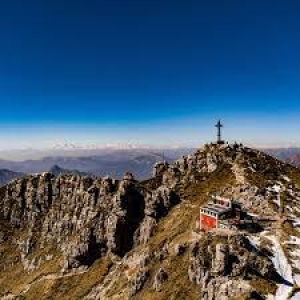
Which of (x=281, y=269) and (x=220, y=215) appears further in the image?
(x=220, y=215)

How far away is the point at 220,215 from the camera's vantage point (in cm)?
15050

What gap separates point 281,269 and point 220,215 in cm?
3522

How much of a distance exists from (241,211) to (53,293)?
9486 centimetres

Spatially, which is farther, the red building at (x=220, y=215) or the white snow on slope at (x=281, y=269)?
the red building at (x=220, y=215)

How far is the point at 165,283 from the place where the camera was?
13825 centimetres

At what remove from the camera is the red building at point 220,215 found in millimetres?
148000

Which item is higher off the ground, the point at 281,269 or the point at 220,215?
the point at 220,215

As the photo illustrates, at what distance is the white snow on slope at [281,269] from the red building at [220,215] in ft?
57.2

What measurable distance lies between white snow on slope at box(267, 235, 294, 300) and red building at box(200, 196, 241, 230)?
57.2 feet

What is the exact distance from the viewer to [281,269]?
389 ft

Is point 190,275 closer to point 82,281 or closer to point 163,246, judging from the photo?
point 163,246

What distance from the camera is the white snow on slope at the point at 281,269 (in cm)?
10650

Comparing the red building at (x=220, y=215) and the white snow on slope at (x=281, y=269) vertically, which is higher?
the red building at (x=220, y=215)

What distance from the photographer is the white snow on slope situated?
106500 millimetres
